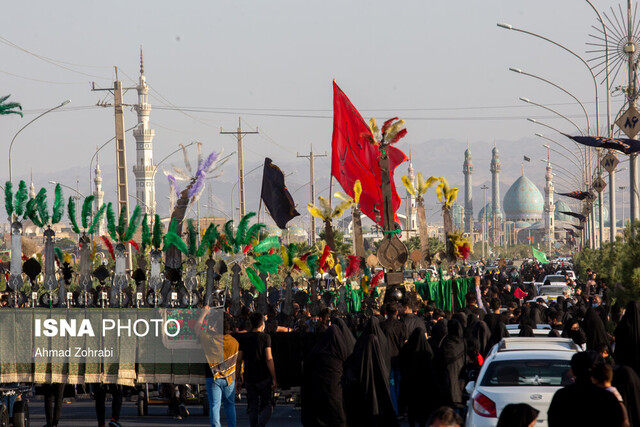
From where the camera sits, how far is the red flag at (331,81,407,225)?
69.6 ft

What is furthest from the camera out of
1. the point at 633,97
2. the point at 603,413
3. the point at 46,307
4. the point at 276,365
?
the point at 633,97

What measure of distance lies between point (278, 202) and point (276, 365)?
9.04 meters

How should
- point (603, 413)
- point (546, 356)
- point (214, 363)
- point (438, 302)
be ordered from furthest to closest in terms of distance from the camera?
A: point (438, 302)
point (214, 363)
point (546, 356)
point (603, 413)

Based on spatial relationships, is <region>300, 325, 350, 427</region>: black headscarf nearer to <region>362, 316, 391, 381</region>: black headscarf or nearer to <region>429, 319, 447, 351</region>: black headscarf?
<region>362, 316, 391, 381</region>: black headscarf

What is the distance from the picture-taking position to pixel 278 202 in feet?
75.9

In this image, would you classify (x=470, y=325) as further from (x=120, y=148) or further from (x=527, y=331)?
(x=120, y=148)

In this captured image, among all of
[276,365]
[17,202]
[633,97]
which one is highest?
[633,97]

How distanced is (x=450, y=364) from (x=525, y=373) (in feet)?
7.96

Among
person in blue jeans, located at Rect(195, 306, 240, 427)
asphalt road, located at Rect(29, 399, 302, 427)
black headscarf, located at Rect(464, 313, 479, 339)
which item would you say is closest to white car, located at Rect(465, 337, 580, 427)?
person in blue jeans, located at Rect(195, 306, 240, 427)

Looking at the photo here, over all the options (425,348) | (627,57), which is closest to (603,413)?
(425,348)

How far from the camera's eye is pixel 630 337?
10.6 m

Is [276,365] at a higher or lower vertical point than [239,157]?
lower

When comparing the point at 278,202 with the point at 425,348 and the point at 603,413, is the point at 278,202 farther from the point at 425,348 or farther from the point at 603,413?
the point at 603,413

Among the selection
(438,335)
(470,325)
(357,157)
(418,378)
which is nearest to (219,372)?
(418,378)
